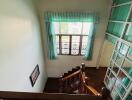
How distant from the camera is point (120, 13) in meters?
3.00

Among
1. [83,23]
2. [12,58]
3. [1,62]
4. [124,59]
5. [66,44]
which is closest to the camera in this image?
A: [1,62]

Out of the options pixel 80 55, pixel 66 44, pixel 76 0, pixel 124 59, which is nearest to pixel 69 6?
pixel 76 0

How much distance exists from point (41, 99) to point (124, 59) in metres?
2.30

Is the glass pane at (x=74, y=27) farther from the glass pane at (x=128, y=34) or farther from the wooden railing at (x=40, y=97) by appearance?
the wooden railing at (x=40, y=97)

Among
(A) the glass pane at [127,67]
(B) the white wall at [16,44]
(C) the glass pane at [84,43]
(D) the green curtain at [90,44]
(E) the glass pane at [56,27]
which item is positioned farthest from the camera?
(C) the glass pane at [84,43]

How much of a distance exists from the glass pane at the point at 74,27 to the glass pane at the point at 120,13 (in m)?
1.12

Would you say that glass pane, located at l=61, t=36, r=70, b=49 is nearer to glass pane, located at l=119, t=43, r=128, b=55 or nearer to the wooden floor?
the wooden floor

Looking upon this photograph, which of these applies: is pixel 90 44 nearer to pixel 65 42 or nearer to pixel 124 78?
pixel 65 42

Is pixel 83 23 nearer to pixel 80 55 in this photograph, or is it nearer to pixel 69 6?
pixel 69 6

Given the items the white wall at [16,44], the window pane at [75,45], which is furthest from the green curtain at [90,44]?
the white wall at [16,44]

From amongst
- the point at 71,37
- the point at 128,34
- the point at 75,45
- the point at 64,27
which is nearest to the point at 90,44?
the point at 75,45

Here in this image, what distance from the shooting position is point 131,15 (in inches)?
96.2

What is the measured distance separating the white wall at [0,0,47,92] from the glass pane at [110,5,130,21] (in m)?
2.44

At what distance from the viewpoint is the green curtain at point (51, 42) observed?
13.3ft
